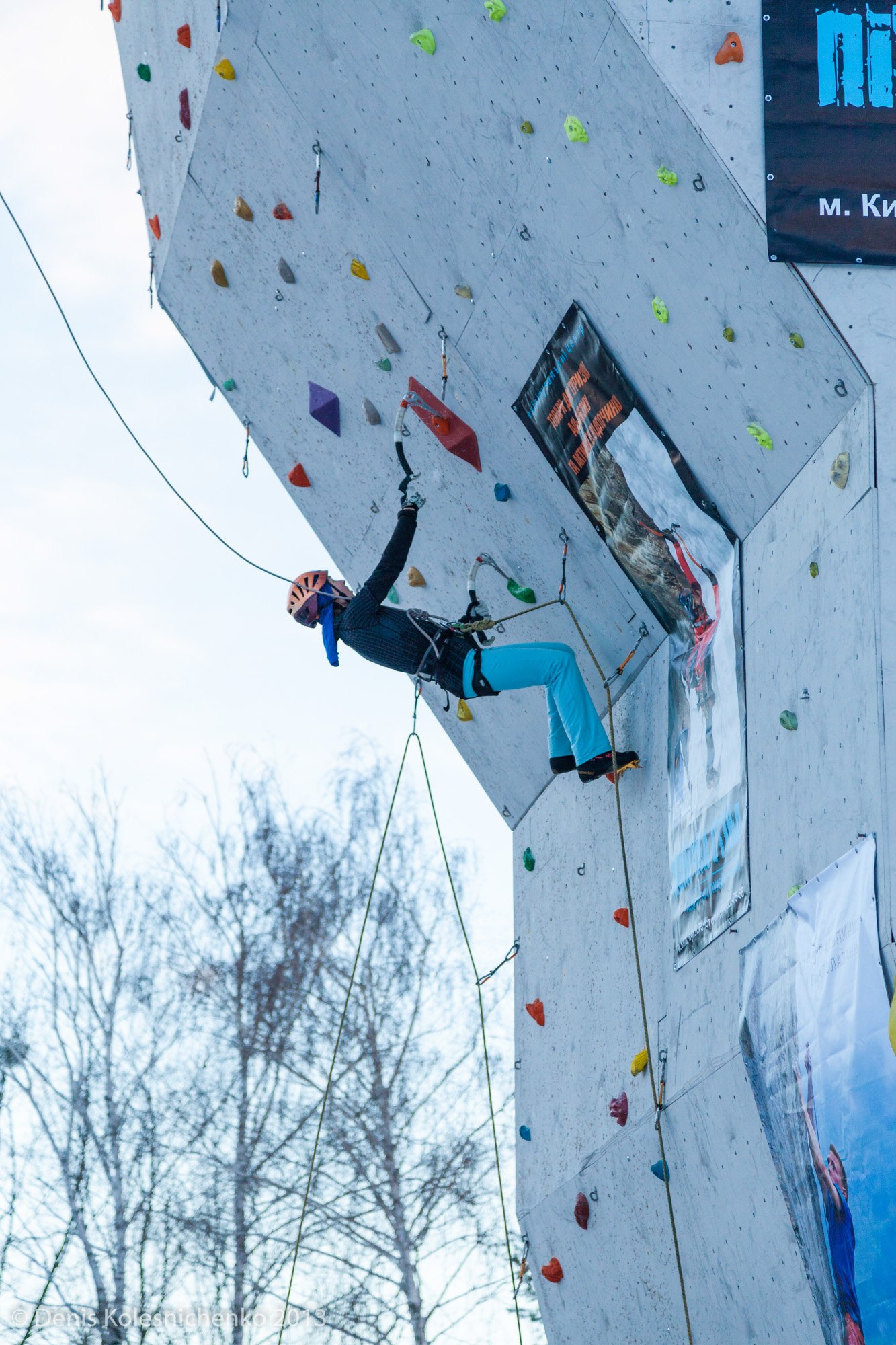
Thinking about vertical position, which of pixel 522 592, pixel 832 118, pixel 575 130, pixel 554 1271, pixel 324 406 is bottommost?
pixel 554 1271

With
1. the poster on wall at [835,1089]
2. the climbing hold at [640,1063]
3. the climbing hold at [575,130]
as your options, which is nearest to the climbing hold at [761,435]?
the climbing hold at [575,130]

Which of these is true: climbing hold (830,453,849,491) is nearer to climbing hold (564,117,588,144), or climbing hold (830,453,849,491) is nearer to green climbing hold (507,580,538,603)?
climbing hold (564,117,588,144)

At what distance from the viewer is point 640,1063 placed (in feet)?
14.5

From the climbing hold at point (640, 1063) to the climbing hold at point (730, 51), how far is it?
267cm

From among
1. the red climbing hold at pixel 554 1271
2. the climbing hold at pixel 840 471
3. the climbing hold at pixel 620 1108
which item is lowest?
the red climbing hold at pixel 554 1271

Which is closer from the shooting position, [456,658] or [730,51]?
[730,51]

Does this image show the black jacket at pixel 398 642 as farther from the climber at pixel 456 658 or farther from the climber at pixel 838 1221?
the climber at pixel 838 1221

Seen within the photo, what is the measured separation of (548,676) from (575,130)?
1.66m

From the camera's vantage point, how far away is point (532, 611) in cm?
516

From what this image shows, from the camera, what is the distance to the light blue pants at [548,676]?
4543mm

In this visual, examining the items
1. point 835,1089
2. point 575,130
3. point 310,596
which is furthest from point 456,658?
point 835,1089

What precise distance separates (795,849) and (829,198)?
1.39 metres

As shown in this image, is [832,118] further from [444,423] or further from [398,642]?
[398,642]

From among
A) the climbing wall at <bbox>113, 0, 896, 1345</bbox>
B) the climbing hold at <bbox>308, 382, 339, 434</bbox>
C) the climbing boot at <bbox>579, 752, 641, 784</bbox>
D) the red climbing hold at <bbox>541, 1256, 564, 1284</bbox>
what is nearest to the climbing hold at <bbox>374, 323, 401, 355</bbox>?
A: the climbing wall at <bbox>113, 0, 896, 1345</bbox>
